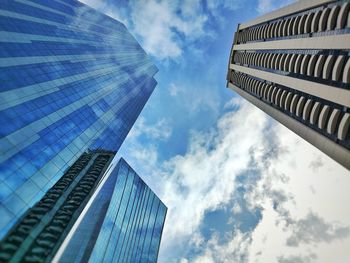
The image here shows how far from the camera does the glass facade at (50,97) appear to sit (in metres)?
41.9

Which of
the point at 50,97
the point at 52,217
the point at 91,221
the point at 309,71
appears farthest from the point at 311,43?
the point at 50,97

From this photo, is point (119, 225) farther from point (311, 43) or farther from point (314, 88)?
point (311, 43)

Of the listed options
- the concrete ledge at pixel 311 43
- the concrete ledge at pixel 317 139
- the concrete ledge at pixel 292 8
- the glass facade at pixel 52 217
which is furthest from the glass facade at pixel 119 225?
the concrete ledge at pixel 292 8

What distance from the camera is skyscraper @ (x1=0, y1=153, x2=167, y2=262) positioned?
35.2 m

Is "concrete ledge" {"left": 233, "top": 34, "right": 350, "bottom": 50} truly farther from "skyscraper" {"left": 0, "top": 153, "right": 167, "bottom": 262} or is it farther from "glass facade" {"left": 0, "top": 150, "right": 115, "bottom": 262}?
"glass facade" {"left": 0, "top": 150, "right": 115, "bottom": 262}

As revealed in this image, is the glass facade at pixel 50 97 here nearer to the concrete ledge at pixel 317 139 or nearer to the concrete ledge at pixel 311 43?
the concrete ledge at pixel 317 139

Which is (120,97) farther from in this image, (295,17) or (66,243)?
(66,243)

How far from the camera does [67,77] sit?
75500 millimetres

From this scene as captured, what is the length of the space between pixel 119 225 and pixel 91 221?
9.16 m

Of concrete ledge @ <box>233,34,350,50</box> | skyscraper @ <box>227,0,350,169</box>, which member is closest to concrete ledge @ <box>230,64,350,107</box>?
skyscraper @ <box>227,0,350,169</box>

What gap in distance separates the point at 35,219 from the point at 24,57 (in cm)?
3475

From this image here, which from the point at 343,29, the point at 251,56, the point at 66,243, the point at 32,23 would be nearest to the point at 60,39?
the point at 32,23

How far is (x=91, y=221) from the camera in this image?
49594 mm

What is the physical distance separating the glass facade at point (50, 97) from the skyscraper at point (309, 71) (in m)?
36.5
